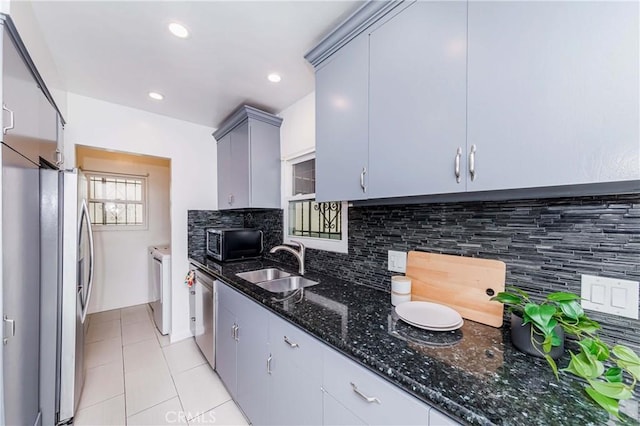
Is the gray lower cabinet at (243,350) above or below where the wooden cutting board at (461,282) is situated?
below

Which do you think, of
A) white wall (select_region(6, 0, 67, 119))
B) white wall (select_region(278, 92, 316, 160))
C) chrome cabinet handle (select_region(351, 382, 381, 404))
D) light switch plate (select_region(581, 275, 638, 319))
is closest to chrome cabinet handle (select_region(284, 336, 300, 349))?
chrome cabinet handle (select_region(351, 382, 381, 404))

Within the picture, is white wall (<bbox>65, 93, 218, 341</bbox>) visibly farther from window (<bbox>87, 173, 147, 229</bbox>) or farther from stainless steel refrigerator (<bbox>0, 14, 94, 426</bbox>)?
window (<bbox>87, 173, 147, 229</bbox>)

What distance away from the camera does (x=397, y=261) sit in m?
1.42

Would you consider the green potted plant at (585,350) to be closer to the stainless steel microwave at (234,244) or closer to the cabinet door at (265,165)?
the cabinet door at (265,165)

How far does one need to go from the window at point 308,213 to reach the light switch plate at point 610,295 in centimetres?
118

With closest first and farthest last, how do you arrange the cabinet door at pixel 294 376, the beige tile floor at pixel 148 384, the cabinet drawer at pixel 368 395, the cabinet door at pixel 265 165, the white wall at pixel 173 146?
1. the cabinet drawer at pixel 368 395
2. the cabinet door at pixel 294 376
3. the beige tile floor at pixel 148 384
4. the white wall at pixel 173 146
5. the cabinet door at pixel 265 165

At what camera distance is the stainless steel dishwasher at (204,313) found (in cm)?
204

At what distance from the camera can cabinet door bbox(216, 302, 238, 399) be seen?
1.73m

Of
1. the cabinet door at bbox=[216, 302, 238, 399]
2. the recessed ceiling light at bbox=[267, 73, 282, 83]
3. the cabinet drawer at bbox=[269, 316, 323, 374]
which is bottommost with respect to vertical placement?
the cabinet door at bbox=[216, 302, 238, 399]

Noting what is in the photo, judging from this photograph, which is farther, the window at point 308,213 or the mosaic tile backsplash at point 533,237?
the window at point 308,213

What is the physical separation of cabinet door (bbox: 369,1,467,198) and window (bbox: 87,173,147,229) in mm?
3945

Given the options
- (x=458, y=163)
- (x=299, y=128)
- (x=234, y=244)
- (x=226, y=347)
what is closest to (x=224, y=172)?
(x=234, y=244)

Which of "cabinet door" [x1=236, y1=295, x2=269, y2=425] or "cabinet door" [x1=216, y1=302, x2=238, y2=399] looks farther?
"cabinet door" [x1=216, y1=302, x2=238, y2=399]

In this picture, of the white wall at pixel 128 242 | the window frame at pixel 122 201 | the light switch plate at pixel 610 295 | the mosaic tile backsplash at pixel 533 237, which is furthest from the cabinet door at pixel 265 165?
the window frame at pixel 122 201
